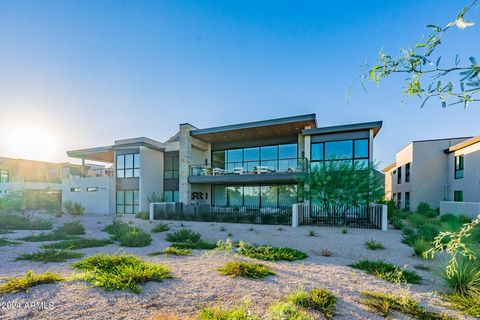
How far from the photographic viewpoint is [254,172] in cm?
1841

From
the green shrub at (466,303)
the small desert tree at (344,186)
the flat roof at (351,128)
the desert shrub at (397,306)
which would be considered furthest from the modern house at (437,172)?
the desert shrub at (397,306)

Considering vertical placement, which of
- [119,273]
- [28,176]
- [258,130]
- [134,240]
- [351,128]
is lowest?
[134,240]

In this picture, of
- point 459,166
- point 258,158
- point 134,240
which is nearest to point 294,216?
point 258,158

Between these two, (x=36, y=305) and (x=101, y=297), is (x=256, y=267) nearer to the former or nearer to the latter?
(x=101, y=297)

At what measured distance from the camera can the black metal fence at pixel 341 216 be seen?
13.3m

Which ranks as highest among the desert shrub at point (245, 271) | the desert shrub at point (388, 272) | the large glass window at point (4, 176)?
the large glass window at point (4, 176)

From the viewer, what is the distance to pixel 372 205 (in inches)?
558

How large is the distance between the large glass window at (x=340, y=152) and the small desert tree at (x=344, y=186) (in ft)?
5.50

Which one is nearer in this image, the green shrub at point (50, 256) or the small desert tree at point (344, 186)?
the green shrub at point (50, 256)

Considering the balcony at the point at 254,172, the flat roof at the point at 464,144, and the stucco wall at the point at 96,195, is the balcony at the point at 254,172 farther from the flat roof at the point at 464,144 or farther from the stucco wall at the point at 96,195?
the flat roof at the point at 464,144

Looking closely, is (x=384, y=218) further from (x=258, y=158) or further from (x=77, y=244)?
(x=77, y=244)

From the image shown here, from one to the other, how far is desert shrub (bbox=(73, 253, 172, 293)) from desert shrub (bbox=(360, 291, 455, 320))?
13.2 ft

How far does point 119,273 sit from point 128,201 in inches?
716

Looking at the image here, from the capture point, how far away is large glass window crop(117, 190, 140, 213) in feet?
68.6
